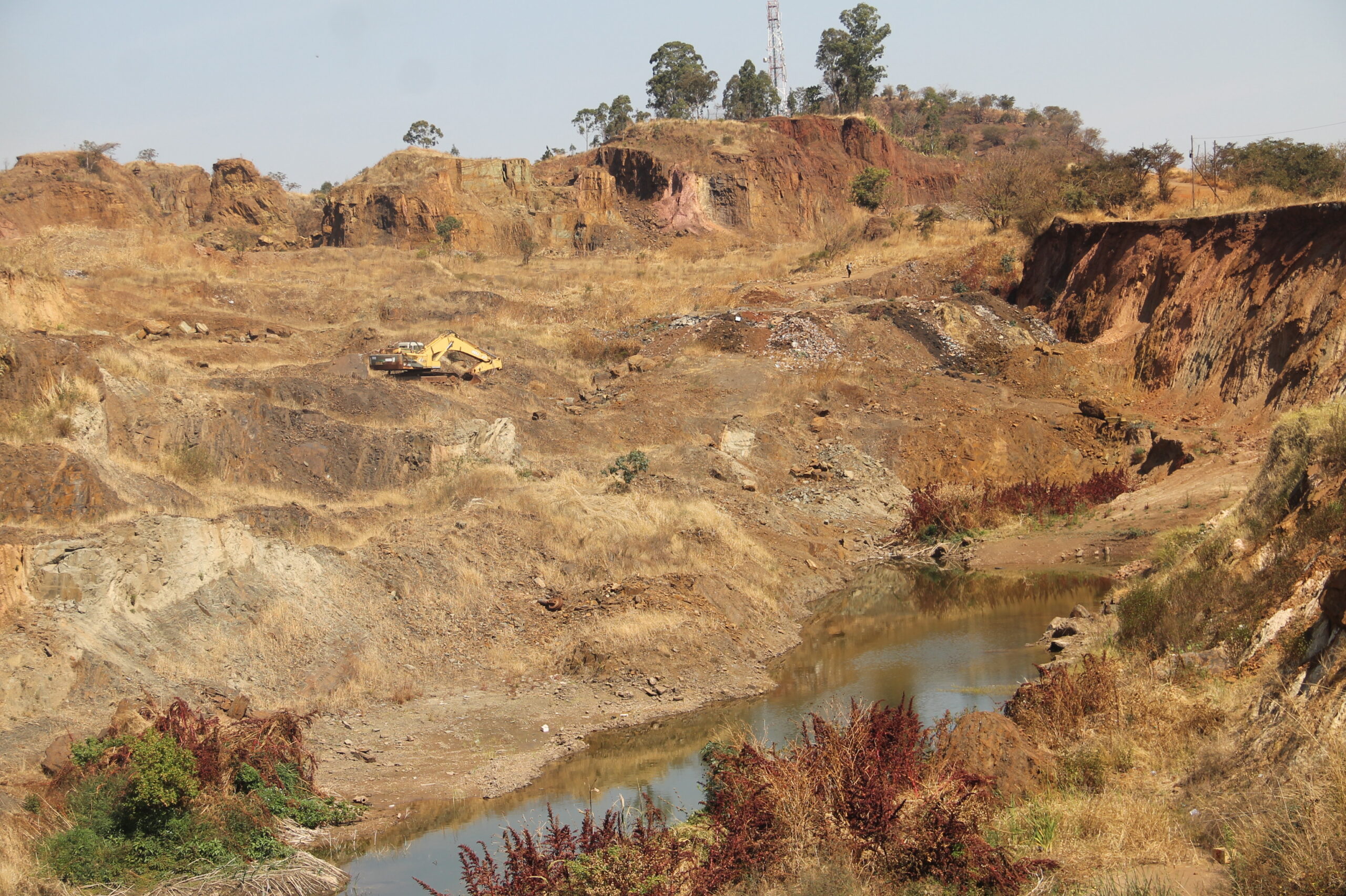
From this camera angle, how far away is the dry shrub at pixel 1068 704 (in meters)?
11.3

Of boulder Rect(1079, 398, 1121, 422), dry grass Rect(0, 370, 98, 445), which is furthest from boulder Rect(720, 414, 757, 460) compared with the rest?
dry grass Rect(0, 370, 98, 445)

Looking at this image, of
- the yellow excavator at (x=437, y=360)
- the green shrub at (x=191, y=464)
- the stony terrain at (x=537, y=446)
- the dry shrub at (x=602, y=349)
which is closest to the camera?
the stony terrain at (x=537, y=446)

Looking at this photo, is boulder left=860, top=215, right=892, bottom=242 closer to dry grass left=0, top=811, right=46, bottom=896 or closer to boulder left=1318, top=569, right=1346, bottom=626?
boulder left=1318, top=569, right=1346, bottom=626

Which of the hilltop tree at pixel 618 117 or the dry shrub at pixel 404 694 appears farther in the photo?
the hilltop tree at pixel 618 117

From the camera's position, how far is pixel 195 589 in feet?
47.8

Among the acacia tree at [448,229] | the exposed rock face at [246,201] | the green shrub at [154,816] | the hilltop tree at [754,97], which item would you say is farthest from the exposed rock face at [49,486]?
the hilltop tree at [754,97]

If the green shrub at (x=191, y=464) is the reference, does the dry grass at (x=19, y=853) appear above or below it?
below

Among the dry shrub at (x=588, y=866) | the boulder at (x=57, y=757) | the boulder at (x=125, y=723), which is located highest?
the boulder at (x=125, y=723)

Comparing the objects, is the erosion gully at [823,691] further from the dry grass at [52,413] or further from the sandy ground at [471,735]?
the dry grass at [52,413]

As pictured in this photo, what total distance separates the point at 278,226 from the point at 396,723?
176ft

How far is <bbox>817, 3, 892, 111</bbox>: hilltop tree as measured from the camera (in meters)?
74.4

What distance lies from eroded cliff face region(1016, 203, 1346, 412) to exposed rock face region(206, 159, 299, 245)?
145 ft

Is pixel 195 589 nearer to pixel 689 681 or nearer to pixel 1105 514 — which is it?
pixel 689 681

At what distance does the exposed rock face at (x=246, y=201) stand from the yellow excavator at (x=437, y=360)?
35.4 metres
